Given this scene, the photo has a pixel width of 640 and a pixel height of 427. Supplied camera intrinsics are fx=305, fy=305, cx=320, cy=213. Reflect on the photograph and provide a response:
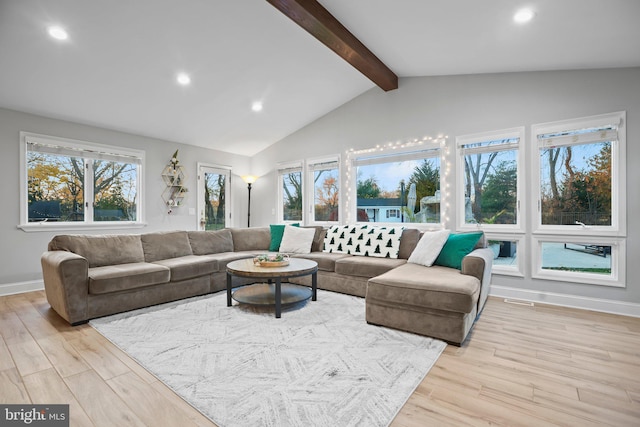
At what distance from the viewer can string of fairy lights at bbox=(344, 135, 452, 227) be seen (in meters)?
4.22

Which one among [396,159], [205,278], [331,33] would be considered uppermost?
[331,33]

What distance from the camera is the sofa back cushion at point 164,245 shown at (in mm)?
3846

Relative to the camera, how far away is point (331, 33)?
10.2ft

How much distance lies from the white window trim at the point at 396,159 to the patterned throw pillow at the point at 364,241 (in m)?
0.66

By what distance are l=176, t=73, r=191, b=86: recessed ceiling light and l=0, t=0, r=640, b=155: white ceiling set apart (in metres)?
0.06

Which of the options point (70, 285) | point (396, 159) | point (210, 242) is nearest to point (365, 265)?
point (396, 159)

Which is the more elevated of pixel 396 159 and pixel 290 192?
pixel 396 159

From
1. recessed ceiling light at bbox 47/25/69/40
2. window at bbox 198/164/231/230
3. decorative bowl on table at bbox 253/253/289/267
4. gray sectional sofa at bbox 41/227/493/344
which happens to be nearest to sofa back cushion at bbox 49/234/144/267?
gray sectional sofa at bbox 41/227/493/344

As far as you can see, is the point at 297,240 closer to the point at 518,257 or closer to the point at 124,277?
the point at 124,277

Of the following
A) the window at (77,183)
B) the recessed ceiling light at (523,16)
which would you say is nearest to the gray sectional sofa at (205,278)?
the window at (77,183)

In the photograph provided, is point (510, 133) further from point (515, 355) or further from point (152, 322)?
point (152, 322)

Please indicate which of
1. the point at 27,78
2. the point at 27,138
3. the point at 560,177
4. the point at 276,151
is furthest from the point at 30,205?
the point at 560,177

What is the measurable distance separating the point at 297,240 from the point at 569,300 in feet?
11.1

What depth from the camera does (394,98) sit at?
183 inches
